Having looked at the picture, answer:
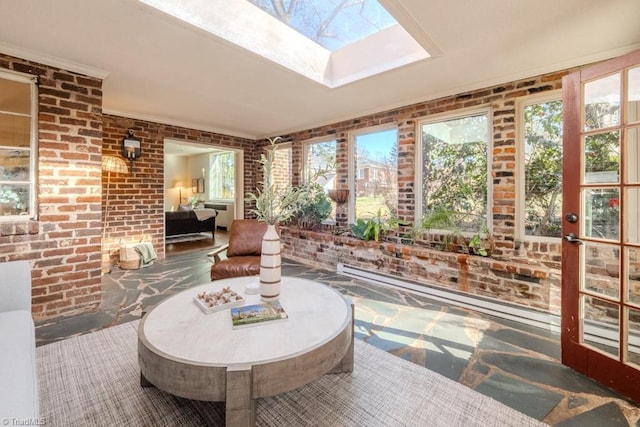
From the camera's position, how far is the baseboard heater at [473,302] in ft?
8.11

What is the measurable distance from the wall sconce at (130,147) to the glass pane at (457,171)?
427cm

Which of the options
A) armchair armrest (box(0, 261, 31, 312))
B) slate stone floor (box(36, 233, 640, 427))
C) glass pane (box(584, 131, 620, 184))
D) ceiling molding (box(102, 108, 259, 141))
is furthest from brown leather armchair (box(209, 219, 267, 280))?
Answer: glass pane (box(584, 131, 620, 184))

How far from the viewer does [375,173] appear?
169 inches

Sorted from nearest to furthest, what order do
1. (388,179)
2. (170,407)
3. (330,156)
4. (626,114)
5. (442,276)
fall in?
(170,407) → (626,114) → (442,276) → (388,179) → (330,156)

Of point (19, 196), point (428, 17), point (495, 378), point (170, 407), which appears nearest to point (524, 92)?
point (428, 17)

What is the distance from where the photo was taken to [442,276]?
316cm

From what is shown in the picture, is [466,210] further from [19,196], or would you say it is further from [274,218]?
[19,196]

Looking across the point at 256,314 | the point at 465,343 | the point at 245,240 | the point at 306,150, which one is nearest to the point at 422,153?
the point at 306,150

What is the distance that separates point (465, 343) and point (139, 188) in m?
4.89

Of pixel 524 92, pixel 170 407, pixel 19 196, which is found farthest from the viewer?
pixel 524 92

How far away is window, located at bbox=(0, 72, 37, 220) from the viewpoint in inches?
95.8

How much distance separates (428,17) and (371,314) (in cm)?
245

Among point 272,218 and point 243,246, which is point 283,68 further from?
point 243,246

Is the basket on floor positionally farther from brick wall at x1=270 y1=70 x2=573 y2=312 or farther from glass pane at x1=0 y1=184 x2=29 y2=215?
brick wall at x1=270 y1=70 x2=573 y2=312
